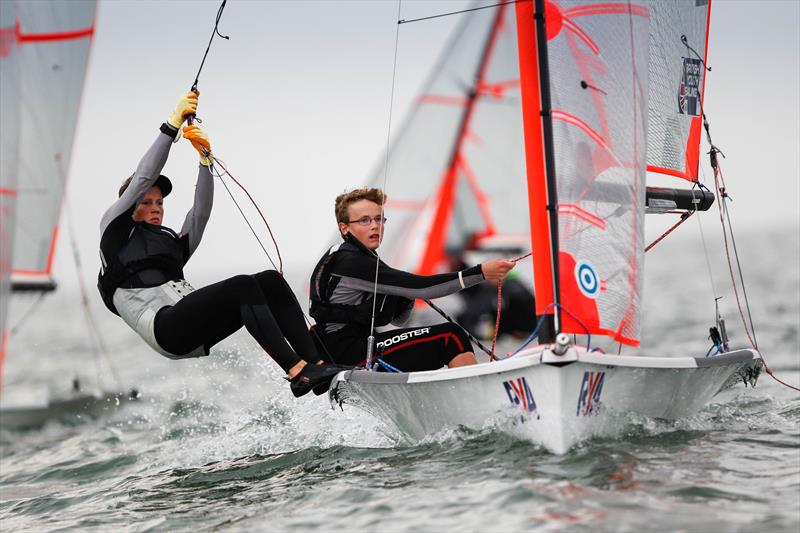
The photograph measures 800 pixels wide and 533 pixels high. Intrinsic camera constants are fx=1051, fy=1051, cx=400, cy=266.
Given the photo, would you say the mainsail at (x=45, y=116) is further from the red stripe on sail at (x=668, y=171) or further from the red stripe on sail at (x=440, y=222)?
the red stripe on sail at (x=440, y=222)

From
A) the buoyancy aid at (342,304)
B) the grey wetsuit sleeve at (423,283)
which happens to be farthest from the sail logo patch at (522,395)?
the buoyancy aid at (342,304)

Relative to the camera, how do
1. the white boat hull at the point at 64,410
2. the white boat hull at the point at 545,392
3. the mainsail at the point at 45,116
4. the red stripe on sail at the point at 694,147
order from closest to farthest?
the white boat hull at the point at 545,392
the red stripe on sail at the point at 694,147
the mainsail at the point at 45,116
the white boat hull at the point at 64,410

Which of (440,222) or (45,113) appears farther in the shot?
(440,222)

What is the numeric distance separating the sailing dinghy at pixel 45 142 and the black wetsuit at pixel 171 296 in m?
3.25

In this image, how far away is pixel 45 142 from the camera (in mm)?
7805

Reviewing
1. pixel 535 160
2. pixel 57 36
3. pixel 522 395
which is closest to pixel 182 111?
pixel 535 160

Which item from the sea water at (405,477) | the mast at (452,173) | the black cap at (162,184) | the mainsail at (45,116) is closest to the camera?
the sea water at (405,477)

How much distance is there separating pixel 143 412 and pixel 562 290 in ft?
17.2

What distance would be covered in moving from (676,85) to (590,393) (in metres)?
1.91

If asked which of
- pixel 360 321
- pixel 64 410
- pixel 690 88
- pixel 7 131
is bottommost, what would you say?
pixel 64 410

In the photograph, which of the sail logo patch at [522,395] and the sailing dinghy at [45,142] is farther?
the sailing dinghy at [45,142]

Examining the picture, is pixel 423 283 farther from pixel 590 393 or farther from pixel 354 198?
pixel 590 393

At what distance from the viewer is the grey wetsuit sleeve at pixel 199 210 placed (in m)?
4.61

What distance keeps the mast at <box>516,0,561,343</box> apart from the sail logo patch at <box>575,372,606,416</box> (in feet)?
0.67
